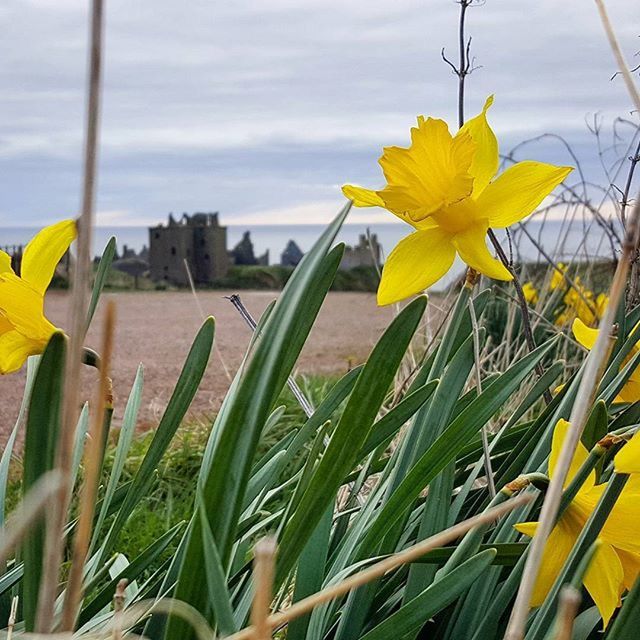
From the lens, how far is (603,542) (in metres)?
0.52

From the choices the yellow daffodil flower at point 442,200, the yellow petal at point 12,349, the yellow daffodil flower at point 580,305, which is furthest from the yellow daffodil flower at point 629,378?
the yellow daffodil flower at point 580,305

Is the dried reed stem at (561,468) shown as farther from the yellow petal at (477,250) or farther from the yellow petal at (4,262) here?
the yellow petal at (4,262)

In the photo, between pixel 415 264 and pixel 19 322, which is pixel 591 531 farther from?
pixel 19 322

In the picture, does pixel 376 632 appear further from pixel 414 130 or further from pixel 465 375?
pixel 414 130

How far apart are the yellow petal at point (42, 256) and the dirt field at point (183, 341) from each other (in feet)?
4.95

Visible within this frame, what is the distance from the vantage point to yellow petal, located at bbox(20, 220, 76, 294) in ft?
2.22

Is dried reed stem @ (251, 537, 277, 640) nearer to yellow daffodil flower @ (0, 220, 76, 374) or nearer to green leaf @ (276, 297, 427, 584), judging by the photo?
green leaf @ (276, 297, 427, 584)

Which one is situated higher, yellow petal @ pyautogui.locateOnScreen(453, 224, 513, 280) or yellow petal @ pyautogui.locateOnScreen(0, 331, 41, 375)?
yellow petal @ pyautogui.locateOnScreen(453, 224, 513, 280)

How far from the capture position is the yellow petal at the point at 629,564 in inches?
21.2

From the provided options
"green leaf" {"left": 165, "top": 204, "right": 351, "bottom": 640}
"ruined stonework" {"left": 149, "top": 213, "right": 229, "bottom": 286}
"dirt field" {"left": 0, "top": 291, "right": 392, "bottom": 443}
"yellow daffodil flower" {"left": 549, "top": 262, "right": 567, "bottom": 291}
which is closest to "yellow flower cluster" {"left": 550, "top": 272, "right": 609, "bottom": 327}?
"yellow daffodil flower" {"left": 549, "top": 262, "right": 567, "bottom": 291}

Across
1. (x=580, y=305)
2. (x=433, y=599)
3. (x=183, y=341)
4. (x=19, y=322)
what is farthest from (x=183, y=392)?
(x=183, y=341)

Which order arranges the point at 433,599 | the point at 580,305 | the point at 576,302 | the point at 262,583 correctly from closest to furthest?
1. the point at 262,583
2. the point at 433,599
3. the point at 580,305
4. the point at 576,302

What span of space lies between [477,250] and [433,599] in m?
0.28

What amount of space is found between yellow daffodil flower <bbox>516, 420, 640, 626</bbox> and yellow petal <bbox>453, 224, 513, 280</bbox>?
0.53 ft
